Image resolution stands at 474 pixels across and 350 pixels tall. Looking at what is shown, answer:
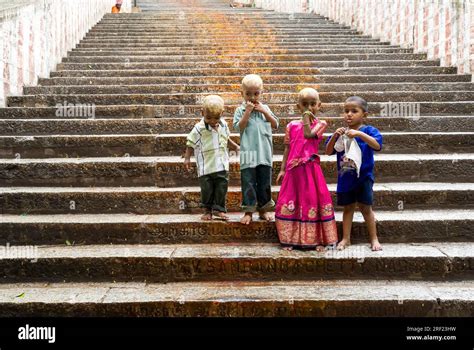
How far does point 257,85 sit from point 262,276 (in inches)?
59.0

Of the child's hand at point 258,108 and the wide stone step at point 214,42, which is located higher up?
the wide stone step at point 214,42

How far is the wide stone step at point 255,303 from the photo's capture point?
3.43 m

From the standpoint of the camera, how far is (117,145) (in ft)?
17.7

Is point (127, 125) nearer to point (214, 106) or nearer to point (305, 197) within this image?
point (214, 106)

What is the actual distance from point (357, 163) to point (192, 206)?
1646 millimetres

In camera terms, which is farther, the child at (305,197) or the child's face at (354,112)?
the child at (305,197)

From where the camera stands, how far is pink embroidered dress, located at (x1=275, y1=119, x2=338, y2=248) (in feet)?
12.7

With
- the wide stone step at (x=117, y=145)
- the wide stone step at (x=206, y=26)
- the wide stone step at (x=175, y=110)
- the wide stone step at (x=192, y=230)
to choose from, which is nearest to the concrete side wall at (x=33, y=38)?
the wide stone step at (x=175, y=110)

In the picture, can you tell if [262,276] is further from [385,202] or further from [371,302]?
[385,202]

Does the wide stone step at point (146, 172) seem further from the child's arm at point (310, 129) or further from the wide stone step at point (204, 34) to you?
the wide stone step at point (204, 34)

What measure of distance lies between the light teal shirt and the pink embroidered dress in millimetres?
210

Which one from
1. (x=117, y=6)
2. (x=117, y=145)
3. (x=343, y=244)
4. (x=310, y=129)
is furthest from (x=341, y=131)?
(x=117, y=6)

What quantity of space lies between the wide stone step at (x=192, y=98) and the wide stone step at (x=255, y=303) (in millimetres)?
3522

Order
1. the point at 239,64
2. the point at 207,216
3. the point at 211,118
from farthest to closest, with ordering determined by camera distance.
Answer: the point at 239,64
the point at 207,216
the point at 211,118
